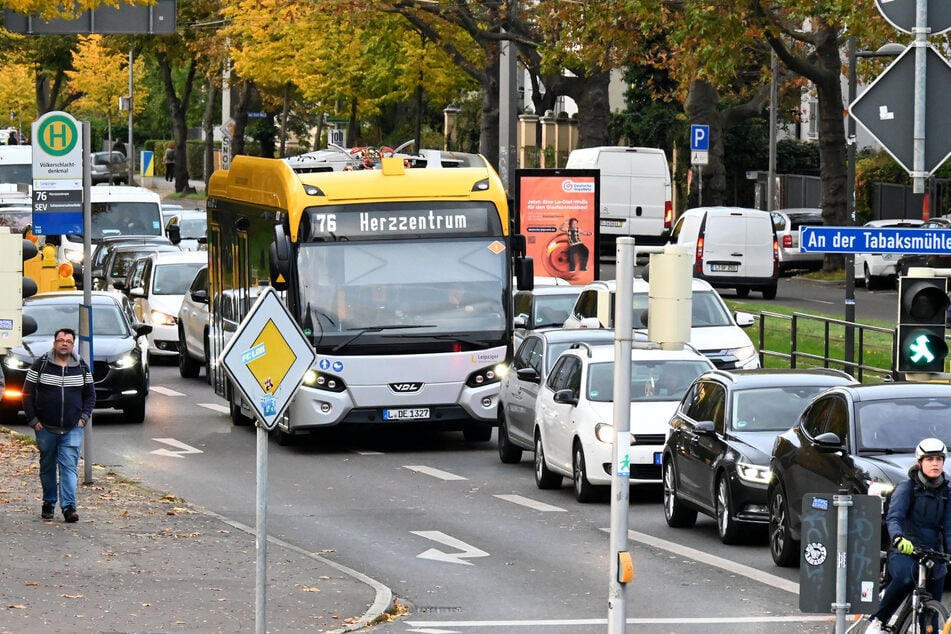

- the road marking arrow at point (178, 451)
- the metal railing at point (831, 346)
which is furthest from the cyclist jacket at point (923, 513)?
the metal railing at point (831, 346)

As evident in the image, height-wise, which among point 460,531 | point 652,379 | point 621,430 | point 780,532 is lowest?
point 460,531

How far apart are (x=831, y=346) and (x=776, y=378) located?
10.6m

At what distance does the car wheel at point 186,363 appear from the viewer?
3234cm

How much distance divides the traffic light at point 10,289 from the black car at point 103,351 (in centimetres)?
593

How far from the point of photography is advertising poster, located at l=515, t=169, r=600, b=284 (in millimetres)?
35344

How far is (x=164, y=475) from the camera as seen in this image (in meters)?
21.5

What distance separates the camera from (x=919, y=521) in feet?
38.7

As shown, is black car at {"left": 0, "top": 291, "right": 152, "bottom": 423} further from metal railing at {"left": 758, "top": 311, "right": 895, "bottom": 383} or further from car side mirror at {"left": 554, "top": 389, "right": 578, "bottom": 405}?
metal railing at {"left": 758, "top": 311, "right": 895, "bottom": 383}

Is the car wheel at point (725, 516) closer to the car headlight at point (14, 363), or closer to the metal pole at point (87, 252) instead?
the metal pole at point (87, 252)

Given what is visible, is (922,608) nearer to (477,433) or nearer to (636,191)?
(477,433)

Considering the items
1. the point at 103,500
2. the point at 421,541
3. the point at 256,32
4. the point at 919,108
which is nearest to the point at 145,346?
the point at 103,500

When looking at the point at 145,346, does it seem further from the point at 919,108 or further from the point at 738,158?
the point at 738,158

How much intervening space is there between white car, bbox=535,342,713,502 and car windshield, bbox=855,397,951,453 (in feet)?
14.8

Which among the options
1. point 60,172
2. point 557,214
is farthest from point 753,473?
point 557,214
